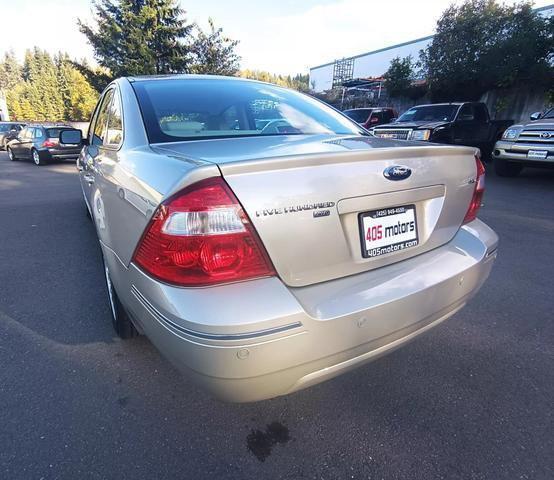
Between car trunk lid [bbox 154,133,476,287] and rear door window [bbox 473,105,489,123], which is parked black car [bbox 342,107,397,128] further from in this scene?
car trunk lid [bbox 154,133,476,287]

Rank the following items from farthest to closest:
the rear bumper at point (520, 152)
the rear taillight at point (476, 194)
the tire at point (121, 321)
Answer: the rear bumper at point (520, 152), the tire at point (121, 321), the rear taillight at point (476, 194)

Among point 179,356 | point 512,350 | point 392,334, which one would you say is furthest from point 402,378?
point 179,356

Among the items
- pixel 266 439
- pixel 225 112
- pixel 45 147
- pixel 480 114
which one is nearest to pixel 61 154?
pixel 45 147

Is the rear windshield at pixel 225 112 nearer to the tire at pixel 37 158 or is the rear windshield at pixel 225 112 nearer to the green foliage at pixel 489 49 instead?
the tire at pixel 37 158

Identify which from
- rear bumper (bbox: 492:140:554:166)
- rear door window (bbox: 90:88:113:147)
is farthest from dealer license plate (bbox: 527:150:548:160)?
rear door window (bbox: 90:88:113:147)

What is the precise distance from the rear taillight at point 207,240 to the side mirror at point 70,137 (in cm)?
275

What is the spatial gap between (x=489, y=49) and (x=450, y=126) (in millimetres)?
8080

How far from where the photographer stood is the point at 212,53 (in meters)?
24.3

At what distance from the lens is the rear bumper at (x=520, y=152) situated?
22.0ft

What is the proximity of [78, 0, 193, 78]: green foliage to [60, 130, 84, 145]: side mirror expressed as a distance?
20.6m

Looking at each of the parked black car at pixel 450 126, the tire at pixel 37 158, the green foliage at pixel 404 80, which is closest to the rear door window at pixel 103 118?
the parked black car at pixel 450 126

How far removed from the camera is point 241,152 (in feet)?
4.62

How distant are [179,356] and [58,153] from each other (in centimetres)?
1358

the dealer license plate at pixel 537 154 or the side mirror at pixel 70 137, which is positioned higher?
the side mirror at pixel 70 137
